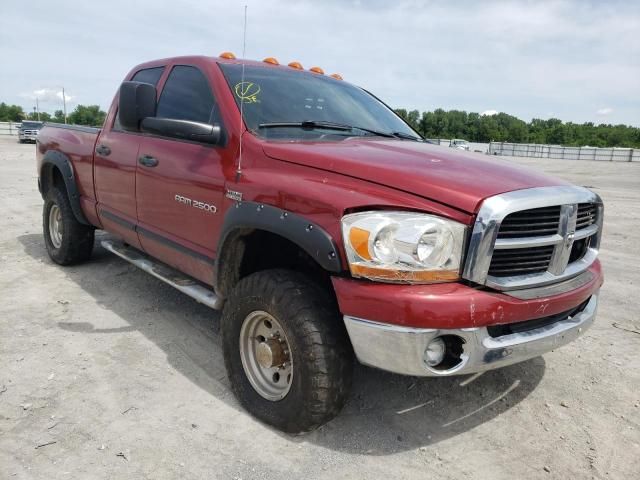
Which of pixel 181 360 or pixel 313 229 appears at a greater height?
pixel 313 229

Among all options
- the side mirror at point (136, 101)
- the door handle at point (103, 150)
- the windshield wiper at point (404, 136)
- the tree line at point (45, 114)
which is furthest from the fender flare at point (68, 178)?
the tree line at point (45, 114)

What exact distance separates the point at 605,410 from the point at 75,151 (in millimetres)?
4672

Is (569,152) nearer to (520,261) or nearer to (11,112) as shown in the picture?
(520,261)

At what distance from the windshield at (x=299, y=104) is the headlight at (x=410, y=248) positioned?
1126 mm

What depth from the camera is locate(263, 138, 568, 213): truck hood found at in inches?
88.0

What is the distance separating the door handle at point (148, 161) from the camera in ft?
11.8

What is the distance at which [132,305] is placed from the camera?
427cm

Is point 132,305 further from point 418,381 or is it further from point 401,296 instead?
point 401,296

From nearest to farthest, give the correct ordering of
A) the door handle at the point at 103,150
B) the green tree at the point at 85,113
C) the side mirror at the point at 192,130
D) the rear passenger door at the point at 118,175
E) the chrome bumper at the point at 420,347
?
1. the chrome bumper at the point at 420,347
2. the side mirror at the point at 192,130
3. the rear passenger door at the point at 118,175
4. the door handle at the point at 103,150
5. the green tree at the point at 85,113

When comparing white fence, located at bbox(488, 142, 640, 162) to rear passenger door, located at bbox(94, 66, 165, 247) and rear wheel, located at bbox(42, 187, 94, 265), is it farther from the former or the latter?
Answer: rear passenger door, located at bbox(94, 66, 165, 247)

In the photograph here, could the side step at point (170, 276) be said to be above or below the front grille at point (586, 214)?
below

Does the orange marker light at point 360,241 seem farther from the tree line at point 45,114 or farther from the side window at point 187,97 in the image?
the tree line at point 45,114

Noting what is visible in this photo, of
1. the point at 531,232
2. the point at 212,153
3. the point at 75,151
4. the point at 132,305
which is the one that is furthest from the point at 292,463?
the point at 75,151

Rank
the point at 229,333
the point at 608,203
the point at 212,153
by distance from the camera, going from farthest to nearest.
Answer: the point at 608,203
the point at 212,153
the point at 229,333
